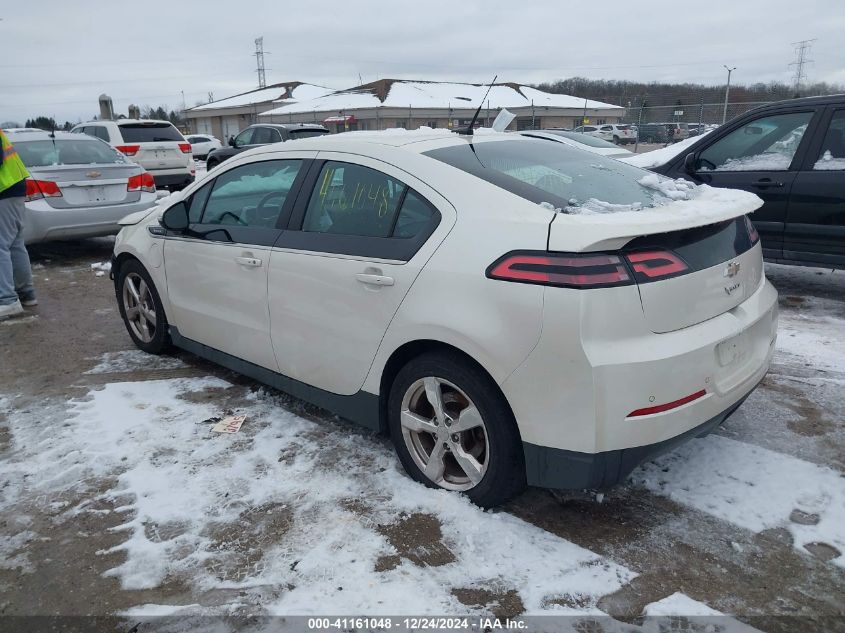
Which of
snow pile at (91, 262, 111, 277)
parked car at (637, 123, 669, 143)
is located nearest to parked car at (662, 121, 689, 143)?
parked car at (637, 123, 669, 143)

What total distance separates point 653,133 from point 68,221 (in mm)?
27523

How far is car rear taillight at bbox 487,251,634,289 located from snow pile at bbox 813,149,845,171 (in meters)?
4.34

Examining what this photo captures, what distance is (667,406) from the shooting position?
8.04 ft

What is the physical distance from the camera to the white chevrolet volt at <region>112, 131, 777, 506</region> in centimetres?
239

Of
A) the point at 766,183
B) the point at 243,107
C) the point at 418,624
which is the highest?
the point at 243,107

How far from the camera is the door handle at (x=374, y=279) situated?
2.93 meters

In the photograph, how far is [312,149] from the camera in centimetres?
357

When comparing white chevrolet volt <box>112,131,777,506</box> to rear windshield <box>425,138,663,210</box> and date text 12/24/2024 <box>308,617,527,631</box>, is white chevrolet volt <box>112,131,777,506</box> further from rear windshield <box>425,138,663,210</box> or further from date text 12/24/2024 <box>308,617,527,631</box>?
date text 12/24/2024 <box>308,617,527,631</box>

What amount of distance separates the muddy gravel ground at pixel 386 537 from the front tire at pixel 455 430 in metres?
0.14

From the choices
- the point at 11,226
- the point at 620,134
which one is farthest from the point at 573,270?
the point at 620,134

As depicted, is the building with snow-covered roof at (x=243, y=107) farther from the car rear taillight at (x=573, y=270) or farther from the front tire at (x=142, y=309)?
the car rear taillight at (x=573, y=270)

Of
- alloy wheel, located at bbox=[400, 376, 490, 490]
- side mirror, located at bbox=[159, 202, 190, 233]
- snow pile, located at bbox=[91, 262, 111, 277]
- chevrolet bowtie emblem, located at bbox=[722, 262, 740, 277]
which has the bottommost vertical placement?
snow pile, located at bbox=[91, 262, 111, 277]

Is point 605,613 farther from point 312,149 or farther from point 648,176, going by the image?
point 312,149

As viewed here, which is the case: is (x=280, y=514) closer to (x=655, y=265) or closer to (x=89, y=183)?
(x=655, y=265)
